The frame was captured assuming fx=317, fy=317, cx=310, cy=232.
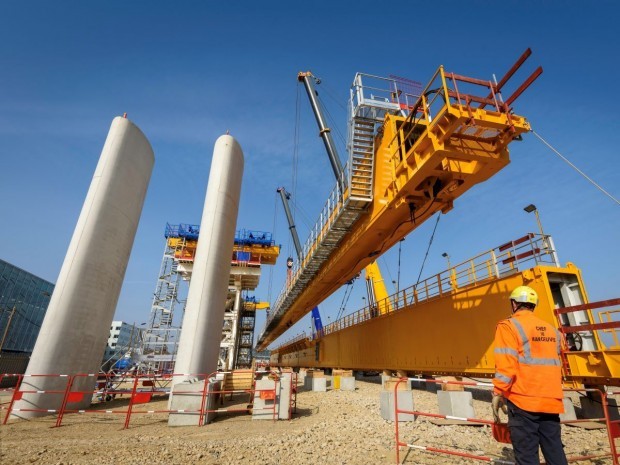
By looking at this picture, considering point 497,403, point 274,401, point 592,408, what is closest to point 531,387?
point 497,403

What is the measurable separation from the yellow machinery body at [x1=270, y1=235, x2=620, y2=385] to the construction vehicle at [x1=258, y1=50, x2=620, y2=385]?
0.03 metres

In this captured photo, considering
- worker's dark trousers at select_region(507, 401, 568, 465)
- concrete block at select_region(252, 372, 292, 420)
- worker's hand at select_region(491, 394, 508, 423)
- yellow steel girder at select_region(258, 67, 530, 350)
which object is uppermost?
yellow steel girder at select_region(258, 67, 530, 350)

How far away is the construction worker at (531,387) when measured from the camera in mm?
2715

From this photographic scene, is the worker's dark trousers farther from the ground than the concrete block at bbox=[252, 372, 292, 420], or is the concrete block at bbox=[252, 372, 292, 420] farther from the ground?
the worker's dark trousers

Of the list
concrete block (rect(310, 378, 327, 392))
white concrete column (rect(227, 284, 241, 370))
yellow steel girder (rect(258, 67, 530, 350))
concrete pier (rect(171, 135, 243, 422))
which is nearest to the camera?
yellow steel girder (rect(258, 67, 530, 350))

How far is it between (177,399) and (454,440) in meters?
6.68

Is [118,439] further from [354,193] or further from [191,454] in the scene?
[354,193]

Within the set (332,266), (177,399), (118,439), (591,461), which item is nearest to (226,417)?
(177,399)

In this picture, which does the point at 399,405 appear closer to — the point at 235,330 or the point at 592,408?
the point at 592,408

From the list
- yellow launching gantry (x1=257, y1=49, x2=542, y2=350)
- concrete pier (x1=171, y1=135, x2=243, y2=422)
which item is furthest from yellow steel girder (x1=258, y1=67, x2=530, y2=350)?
concrete pier (x1=171, y1=135, x2=243, y2=422)

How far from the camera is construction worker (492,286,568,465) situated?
271cm

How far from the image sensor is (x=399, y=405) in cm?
770

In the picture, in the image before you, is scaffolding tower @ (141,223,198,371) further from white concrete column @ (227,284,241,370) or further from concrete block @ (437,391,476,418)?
concrete block @ (437,391,476,418)

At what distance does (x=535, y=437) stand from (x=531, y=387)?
0.44 metres
